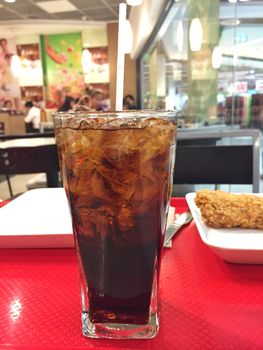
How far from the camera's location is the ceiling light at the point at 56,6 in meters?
5.74

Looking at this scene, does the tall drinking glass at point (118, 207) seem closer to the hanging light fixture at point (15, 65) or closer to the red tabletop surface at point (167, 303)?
the red tabletop surface at point (167, 303)

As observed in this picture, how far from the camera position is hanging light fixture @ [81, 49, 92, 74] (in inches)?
304

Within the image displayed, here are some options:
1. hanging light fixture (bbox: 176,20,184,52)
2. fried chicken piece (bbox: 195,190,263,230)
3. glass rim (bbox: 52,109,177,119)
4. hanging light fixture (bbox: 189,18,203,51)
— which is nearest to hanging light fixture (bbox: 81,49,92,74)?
hanging light fixture (bbox: 176,20,184,52)

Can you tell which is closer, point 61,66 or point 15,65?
point 15,65

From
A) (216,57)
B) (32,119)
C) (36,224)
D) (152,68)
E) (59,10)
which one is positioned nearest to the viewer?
(36,224)

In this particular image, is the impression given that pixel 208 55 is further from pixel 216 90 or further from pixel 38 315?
pixel 38 315

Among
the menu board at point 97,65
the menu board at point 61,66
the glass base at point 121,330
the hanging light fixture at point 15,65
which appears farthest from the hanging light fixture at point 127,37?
the hanging light fixture at point 15,65

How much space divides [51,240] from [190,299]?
29 cm

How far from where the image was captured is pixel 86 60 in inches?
305

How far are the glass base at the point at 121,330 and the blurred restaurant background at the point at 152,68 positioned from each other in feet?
0.98

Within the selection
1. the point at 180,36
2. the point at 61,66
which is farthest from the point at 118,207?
the point at 61,66

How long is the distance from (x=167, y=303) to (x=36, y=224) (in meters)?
0.34

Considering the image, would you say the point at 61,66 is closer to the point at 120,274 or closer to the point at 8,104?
the point at 8,104

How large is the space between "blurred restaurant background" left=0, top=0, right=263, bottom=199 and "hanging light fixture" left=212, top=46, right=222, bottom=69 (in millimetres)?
11
